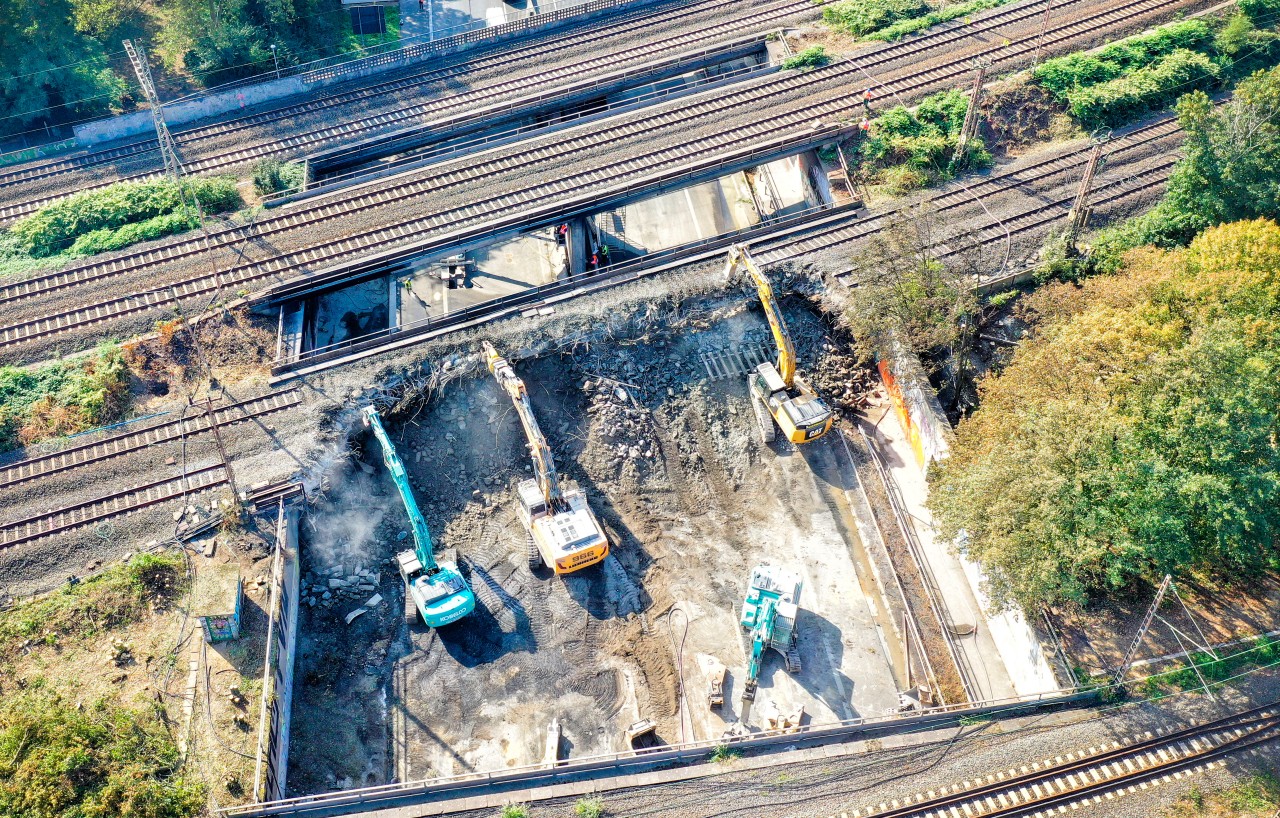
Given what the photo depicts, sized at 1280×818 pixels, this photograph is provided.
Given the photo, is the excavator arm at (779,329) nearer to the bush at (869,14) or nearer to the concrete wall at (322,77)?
the bush at (869,14)

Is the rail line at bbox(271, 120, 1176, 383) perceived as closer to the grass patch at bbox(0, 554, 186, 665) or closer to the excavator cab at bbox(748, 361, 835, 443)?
the excavator cab at bbox(748, 361, 835, 443)

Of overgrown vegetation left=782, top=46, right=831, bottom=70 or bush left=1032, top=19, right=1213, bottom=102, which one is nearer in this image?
bush left=1032, top=19, right=1213, bottom=102

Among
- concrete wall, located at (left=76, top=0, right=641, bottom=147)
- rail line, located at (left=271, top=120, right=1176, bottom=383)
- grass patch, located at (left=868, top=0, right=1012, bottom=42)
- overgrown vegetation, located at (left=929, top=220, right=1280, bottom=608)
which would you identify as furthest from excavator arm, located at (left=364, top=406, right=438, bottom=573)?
grass patch, located at (left=868, top=0, right=1012, bottom=42)

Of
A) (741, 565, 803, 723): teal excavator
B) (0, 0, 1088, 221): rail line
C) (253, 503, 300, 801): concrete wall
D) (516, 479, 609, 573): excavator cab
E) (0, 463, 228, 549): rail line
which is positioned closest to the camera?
(253, 503, 300, 801): concrete wall

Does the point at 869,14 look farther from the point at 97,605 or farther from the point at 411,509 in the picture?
the point at 97,605

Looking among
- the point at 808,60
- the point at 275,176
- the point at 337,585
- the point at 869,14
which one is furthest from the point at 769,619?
the point at 869,14

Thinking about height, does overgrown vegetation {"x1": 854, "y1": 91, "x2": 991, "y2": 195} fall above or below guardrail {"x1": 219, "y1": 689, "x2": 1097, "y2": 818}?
above
